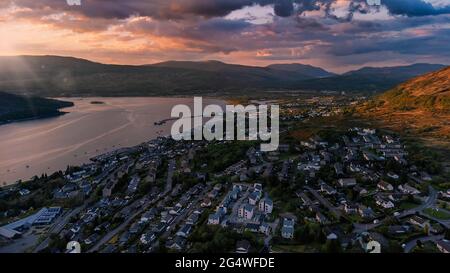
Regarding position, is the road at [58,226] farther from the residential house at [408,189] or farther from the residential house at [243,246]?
the residential house at [408,189]

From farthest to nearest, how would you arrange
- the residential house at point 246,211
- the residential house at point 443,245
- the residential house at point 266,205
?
1. the residential house at point 266,205
2. the residential house at point 246,211
3. the residential house at point 443,245

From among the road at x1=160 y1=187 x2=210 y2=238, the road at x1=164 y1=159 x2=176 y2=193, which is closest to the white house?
the road at x1=160 y1=187 x2=210 y2=238

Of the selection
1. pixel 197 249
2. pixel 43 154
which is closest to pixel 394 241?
pixel 197 249

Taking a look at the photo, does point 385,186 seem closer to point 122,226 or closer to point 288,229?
point 288,229

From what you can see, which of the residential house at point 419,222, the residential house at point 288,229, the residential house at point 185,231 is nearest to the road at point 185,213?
the residential house at point 185,231
